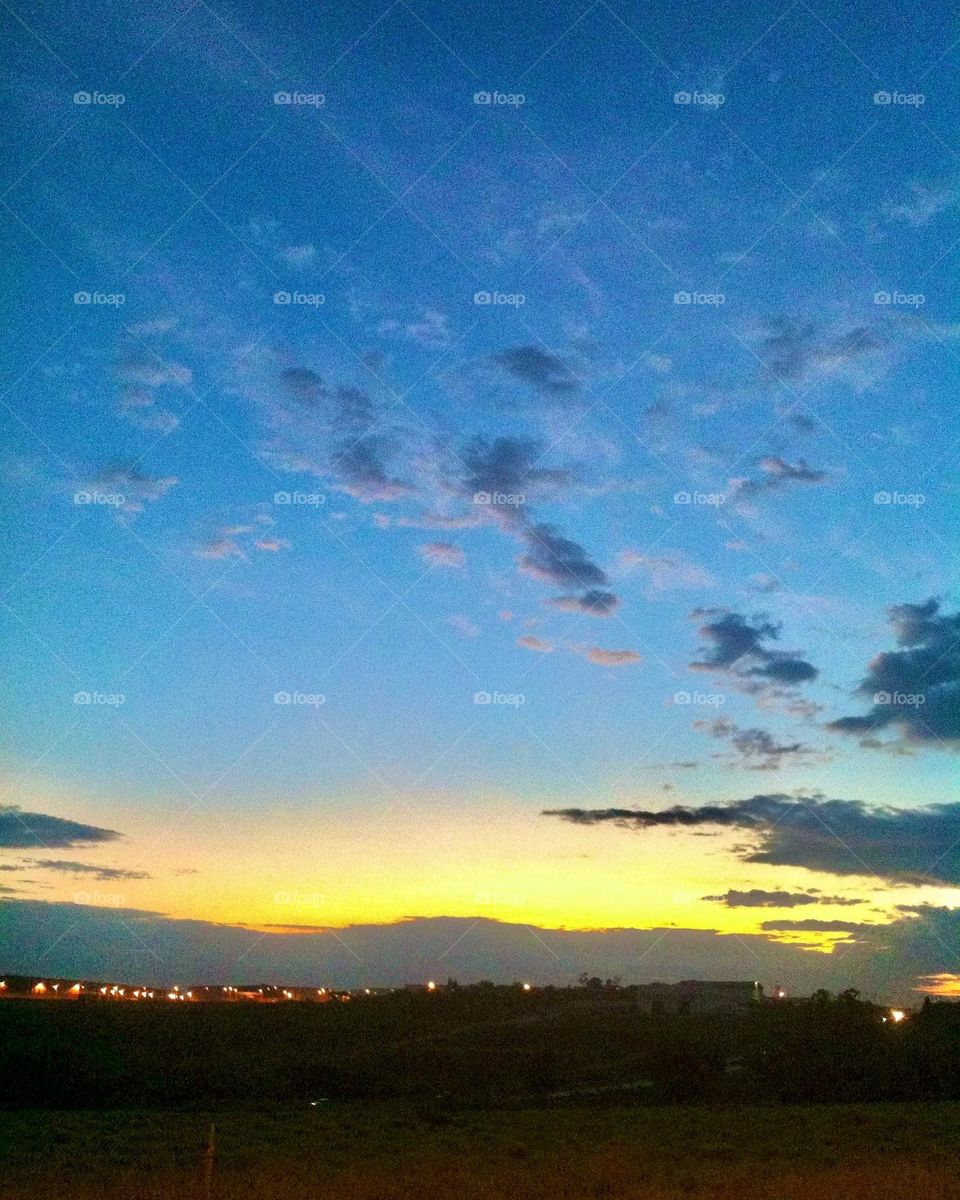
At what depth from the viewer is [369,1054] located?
53.5 m

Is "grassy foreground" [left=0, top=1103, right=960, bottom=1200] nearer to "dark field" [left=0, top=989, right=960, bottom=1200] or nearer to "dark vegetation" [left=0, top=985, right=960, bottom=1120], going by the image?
"dark field" [left=0, top=989, right=960, bottom=1200]

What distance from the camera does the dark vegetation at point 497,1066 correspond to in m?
35.8

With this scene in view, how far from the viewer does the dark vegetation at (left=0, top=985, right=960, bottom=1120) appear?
3584cm

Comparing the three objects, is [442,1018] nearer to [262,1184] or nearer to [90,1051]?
[90,1051]

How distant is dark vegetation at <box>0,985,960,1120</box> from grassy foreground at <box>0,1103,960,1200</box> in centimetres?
409

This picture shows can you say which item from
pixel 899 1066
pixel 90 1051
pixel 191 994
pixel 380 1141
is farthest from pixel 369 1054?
pixel 191 994

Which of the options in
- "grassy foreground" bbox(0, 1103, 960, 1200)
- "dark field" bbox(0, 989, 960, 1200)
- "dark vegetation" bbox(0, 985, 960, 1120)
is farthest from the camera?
"dark vegetation" bbox(0, 985, 960, 1120)

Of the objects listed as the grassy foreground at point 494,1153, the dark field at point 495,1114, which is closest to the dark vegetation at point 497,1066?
the dark field at point 495,1114

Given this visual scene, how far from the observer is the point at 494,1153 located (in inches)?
878

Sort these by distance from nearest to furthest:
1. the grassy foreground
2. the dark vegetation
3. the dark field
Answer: the grassy foreground < the dark field < the dark vegetation

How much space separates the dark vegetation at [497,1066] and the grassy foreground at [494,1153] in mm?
4090

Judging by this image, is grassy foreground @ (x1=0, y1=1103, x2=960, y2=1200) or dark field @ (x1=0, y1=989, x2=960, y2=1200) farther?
dark field @ (x1=0, y1=989, x2=960, y2=1200)

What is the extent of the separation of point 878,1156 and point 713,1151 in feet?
9.84

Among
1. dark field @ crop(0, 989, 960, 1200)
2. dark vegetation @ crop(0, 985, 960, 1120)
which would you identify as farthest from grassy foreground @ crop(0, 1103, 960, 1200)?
dark vegetation @ crop(0, 985, 960, 1120)
